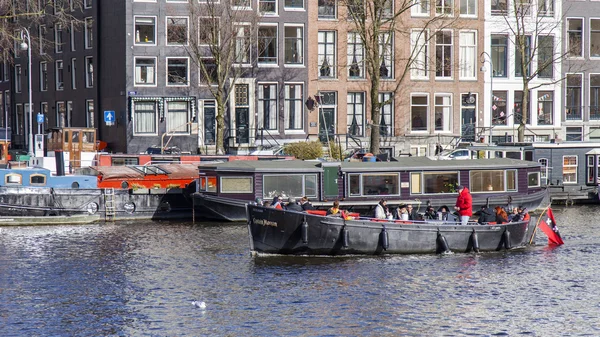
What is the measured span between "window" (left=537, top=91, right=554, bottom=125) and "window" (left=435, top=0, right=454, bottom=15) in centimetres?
943

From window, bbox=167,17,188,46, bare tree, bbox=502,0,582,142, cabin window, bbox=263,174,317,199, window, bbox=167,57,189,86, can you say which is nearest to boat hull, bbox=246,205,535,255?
cabin window, bbox=263,174,317,199

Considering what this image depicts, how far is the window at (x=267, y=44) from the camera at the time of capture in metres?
66.0

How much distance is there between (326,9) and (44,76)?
2224 cm

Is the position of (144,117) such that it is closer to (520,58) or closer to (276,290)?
(520,58)

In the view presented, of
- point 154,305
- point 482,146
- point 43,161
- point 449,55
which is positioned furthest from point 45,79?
point 154,305

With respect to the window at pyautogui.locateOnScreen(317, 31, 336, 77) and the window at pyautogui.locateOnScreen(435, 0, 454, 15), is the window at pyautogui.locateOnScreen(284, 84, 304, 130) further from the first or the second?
the window at pyautogui.locateOnScreen(435, 0, 454, 15)

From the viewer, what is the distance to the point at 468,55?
229ft

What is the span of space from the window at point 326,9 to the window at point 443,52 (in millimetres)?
7215

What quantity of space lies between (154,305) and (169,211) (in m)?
21.1

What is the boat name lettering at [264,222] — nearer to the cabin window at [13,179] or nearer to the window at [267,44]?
the cabin window at [13,179]

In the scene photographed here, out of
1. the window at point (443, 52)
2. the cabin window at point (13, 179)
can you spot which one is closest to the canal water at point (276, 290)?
the cabin window at point (13, 179)

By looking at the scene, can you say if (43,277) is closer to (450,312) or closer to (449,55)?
(450,312)

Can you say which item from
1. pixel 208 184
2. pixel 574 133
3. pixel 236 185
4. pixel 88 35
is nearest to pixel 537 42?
pixel 574 133

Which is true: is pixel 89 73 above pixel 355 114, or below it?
above
